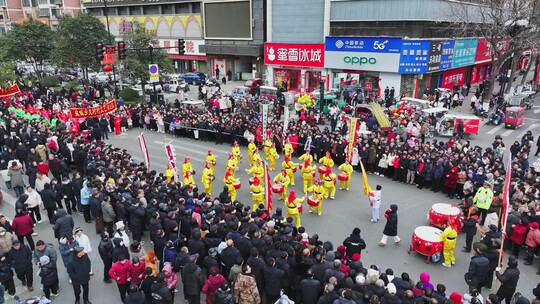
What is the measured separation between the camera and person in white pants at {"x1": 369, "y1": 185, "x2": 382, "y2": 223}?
1267 centimetres

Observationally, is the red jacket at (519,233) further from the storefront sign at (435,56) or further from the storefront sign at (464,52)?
the storefront sign at (464,52)

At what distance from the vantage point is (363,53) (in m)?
33.2

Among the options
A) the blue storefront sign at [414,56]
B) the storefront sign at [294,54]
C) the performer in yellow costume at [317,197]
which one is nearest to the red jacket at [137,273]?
the performer in yellow costume at [317,197]

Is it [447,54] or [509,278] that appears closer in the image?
[509,278]

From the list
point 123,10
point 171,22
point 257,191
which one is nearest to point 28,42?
point 171,22

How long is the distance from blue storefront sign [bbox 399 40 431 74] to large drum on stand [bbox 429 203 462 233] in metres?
21.0

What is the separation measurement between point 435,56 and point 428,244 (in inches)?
1024

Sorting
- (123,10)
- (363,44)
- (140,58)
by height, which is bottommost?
(140,58)

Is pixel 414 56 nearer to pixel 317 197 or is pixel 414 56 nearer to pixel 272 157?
pixel 272 157

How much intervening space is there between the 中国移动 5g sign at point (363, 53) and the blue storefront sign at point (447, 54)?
5492mm

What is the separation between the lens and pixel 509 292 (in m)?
8.81

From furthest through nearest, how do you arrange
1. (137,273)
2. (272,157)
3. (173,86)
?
(173,86) → (272,157) → (137,273)

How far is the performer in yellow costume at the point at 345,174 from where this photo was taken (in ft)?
49.1

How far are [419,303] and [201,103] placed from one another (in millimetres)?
23289
